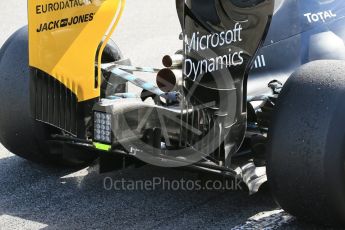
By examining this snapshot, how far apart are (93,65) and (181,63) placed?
61 centimetres

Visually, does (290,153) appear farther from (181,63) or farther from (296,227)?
(181,63)

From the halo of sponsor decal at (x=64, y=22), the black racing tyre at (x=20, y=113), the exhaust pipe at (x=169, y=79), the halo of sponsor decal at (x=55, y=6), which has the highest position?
the halo of sponsor decal at (x=55, y=6)

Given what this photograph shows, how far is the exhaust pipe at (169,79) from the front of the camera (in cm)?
461

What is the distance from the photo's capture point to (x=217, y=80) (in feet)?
14.5

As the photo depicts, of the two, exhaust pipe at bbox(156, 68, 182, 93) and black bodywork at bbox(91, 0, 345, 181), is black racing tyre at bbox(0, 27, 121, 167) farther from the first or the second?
exhaust pipe at bbox(156, 68, 182, 93)

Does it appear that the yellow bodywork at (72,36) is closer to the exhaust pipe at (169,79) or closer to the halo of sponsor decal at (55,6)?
the halo of sponsor decal at (55,6)

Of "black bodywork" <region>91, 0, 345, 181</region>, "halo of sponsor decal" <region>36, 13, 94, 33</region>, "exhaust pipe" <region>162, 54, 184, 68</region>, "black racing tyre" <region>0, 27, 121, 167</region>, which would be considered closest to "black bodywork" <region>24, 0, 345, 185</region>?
"black bodywork" <region>91, 0, 345, 181</region>

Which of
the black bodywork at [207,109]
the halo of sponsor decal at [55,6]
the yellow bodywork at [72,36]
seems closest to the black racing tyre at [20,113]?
the black bodywork at [207,109]

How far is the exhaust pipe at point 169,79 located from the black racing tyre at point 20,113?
936 mm

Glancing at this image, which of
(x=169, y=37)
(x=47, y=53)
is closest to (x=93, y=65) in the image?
(x=47, y=53)

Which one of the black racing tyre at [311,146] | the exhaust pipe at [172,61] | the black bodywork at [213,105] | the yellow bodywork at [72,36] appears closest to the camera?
the black racing tyre at [311,146]

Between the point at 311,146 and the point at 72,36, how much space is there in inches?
65.1

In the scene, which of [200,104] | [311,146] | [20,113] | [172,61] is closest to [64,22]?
[172,61]

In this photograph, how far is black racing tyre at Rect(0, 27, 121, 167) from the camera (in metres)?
5.19
